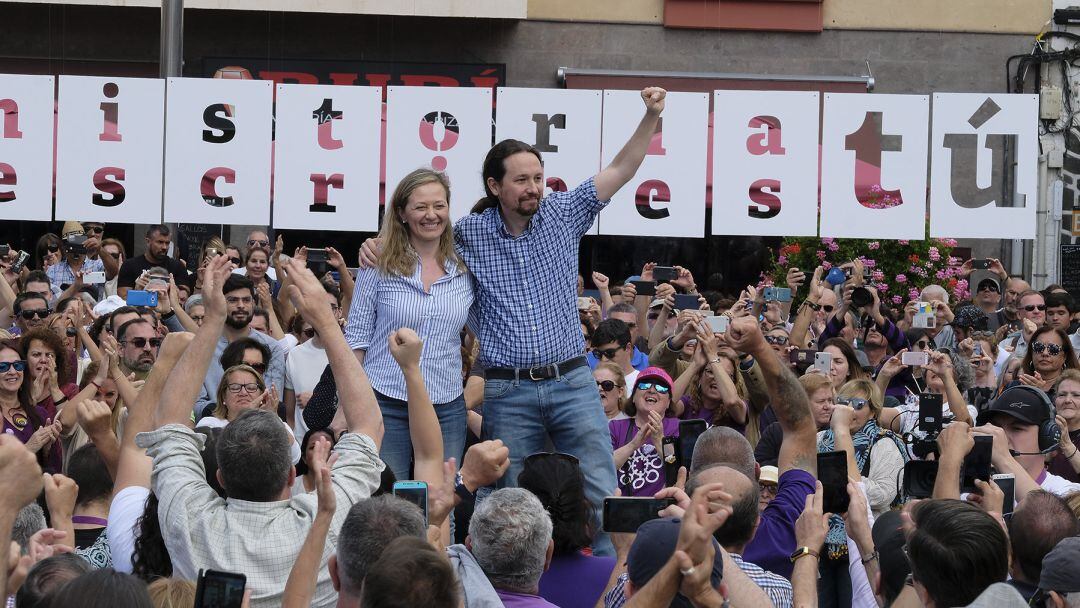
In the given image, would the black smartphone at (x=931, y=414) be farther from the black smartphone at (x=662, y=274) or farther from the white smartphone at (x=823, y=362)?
the black smartphone at (x=662, y=274)

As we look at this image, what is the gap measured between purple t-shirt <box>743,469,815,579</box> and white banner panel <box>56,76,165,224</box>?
20.5ft

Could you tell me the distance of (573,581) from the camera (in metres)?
4.01

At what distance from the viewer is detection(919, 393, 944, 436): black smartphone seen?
520cm

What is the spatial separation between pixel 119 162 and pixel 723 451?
6210 millimetres

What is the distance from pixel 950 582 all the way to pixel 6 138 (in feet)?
26.0

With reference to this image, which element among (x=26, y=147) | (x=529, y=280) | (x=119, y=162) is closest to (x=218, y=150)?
(x=119, y=162)

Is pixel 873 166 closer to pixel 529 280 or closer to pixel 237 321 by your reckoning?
pixel 237 321

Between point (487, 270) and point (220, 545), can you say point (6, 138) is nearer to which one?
point (487, 270)

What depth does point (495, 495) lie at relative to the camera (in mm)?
3533

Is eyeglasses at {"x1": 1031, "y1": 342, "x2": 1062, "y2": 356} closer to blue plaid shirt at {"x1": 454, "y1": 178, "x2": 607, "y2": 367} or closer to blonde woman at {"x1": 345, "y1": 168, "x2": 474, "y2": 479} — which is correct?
blue plaid shirt at {"x1": 454, "y1": 178, "x2": 607, "y2": 367}

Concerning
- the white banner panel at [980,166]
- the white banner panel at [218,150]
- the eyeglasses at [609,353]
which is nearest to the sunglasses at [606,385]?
the eyeglasses at [609,353]

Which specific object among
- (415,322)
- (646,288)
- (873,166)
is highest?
(873,166)

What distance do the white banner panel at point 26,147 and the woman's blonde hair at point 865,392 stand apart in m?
5.51

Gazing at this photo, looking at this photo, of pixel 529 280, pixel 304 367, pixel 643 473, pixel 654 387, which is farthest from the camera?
pixel 304 367
